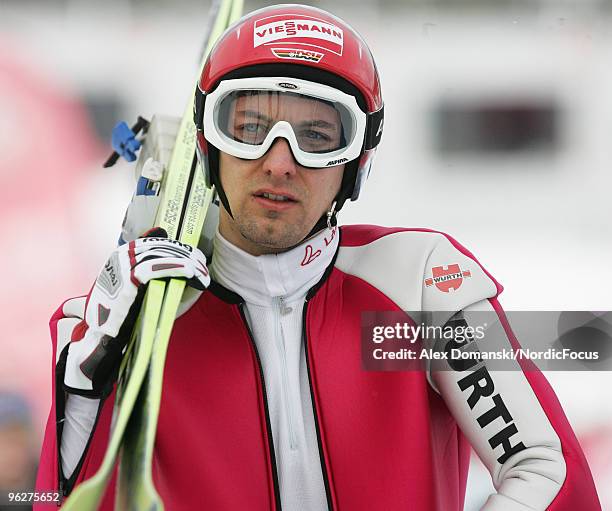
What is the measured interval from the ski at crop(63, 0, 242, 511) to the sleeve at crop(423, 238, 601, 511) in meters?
0.58

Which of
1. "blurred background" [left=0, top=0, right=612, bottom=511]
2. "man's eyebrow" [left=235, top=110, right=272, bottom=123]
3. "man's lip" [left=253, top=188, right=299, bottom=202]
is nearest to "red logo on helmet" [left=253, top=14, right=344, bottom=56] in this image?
"man's eyebrow" [left=235, top=110, right=272, bottom=123]

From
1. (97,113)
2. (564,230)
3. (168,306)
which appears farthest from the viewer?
(97,113)

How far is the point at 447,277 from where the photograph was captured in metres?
2.12

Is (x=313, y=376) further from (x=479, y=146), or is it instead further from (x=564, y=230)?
(x=479, y=146)

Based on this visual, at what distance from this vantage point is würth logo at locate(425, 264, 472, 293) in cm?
210

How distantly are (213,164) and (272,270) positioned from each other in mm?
268

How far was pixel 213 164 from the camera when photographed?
2.12 m

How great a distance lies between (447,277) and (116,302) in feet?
2.40

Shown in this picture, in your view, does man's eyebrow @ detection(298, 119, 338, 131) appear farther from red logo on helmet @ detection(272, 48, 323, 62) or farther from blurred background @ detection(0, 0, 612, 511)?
blurred background @ detection(0, 0, 612, 511)

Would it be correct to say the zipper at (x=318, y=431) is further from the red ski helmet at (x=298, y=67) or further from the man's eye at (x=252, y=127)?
the man's eye at (x=252, y=127)

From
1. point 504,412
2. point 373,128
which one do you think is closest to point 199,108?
point 373,128

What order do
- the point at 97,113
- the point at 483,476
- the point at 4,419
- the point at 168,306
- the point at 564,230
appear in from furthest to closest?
the point at 97,113
the point at 564,230
the point at 4,419
the point at 483,476
the point at 168,306

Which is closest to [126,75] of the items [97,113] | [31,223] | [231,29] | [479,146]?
[97,113]

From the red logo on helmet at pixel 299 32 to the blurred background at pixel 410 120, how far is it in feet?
3.43
